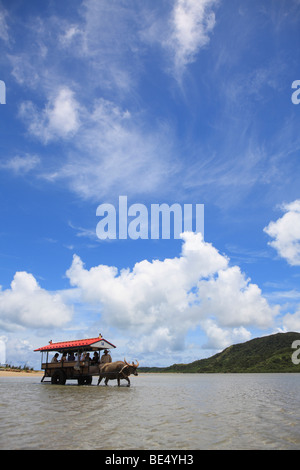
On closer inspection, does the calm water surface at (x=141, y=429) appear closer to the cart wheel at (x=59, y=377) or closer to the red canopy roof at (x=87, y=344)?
the red canopy roof at (x=87, y=344)

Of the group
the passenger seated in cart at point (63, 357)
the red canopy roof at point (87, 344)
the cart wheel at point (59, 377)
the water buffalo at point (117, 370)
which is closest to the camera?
the water buffalo at point (117, 370)

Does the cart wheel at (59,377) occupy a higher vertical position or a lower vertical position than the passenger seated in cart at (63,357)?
lower

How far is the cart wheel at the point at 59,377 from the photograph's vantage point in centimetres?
2947

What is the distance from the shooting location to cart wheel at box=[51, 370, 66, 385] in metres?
29.5

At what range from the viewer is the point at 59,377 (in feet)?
97.8

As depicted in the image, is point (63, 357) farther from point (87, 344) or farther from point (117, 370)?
point (117, 370)

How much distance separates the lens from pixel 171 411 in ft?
44.8

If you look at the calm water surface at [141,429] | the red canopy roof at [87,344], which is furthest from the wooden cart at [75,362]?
the calm water surface at [141,429]

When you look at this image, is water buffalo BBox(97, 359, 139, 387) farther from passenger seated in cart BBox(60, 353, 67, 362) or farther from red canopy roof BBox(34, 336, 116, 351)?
passenger seated in cart BBox(60, 353, 67, 362)

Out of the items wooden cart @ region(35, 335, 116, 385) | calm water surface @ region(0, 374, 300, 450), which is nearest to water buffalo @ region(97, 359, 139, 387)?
wooden cart @ region(35, 335, 116, 385)

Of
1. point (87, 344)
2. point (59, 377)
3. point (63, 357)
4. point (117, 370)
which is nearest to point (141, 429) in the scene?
point (117, 370)
